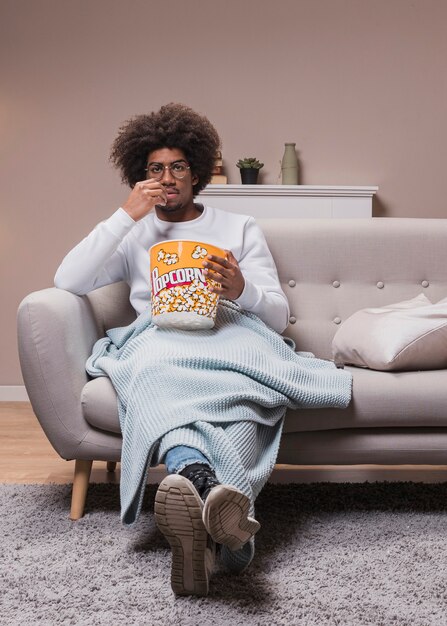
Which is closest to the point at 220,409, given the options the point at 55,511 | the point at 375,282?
the point at 55,511

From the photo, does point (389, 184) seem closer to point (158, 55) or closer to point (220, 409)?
point (158, 55)

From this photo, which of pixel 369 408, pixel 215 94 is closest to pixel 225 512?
pixel 369 408

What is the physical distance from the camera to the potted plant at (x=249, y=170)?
3.58 metres

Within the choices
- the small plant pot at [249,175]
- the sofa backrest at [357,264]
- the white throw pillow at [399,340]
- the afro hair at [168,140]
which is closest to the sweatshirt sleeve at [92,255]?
the afro hair at [168,140]

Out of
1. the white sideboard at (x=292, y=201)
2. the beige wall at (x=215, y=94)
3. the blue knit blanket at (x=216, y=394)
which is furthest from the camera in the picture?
the beige wall at (x=215, y=94)

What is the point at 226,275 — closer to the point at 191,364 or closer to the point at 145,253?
the point at 191,364

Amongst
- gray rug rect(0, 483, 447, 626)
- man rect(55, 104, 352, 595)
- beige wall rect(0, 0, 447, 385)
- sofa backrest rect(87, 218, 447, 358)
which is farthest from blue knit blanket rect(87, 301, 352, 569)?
beige wall rect(0, 0, 447, 385)

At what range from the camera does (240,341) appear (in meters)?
1.68

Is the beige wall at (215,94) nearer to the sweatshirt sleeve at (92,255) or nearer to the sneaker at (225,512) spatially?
the sweatshirt sleeve at (92,255)

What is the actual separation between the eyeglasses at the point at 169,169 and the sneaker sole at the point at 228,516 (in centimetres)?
108

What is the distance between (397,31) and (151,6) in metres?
1.21

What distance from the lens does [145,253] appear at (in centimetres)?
204

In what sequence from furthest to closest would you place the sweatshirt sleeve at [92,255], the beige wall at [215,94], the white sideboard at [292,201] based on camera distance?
the beige wall at [215,94], the white sideboard at [292,201], the sweatshirt sleeve at [92,255]

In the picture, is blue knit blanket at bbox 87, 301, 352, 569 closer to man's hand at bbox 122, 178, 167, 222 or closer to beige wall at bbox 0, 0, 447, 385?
man's hand at bbox 122, 178, 167, 222
